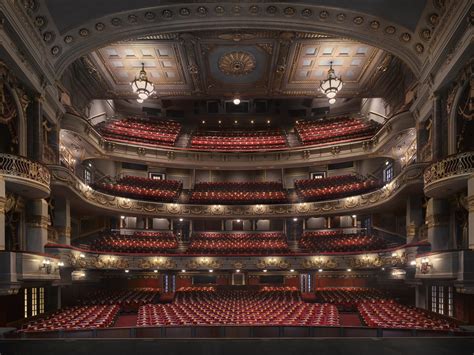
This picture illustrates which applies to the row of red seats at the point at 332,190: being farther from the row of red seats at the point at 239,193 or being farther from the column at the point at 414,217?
the column at the point at 414,217

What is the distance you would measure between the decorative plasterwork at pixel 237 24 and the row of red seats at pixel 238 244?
13.0m

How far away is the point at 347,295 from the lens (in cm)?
2353

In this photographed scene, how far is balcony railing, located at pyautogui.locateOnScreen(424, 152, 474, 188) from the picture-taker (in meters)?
12.8

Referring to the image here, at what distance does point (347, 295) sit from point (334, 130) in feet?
38.5

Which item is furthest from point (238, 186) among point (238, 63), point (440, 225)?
point (440, 225)

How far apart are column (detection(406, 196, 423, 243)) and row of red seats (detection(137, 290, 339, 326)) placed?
189 inches

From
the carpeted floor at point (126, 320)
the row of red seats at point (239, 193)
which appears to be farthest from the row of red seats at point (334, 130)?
the carpeted floor at point (126, 320)

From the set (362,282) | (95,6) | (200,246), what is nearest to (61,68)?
(95,6)

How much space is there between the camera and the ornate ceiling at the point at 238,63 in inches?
798

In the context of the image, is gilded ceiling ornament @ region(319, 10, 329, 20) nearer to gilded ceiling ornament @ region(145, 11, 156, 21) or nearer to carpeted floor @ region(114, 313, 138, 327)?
gilded ceiling ornament @ region(145, 11, 156, 21)

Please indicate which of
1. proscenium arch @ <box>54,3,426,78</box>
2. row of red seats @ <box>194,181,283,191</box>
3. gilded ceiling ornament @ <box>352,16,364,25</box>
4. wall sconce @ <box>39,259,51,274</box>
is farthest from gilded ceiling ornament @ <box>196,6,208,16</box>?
row of red seats @ <box>194,181,283,191</box>

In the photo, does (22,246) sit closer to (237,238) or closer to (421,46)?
(237,238)

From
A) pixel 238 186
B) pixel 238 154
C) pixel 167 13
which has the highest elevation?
pixel 167 13

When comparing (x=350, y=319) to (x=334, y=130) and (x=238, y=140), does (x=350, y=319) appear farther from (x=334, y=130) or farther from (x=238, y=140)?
(x=238, y=140)
